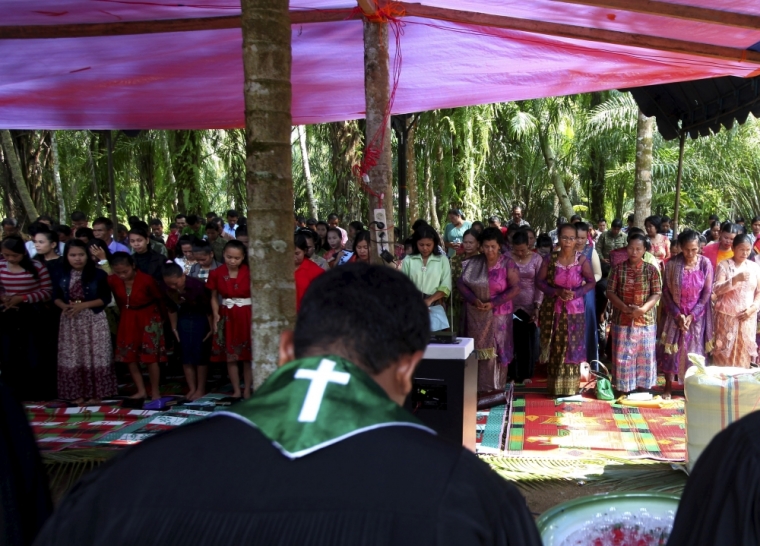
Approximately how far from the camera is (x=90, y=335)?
6.64 meters

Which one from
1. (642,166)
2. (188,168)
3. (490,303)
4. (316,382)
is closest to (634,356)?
(490,303)

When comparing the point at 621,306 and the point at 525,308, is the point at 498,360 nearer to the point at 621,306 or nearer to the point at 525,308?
the point at 525,308

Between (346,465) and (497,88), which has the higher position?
(497,88)

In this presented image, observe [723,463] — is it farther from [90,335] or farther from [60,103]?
[60,103]

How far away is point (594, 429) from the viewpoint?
582cm

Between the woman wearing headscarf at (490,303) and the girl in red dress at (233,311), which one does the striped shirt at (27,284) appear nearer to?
the girl in red dress at (233,311)

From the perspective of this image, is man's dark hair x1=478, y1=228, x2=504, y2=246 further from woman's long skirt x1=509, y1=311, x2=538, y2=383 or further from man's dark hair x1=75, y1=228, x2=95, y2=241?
man's dark hair x1=75, y1=228, x2=95, y2=241

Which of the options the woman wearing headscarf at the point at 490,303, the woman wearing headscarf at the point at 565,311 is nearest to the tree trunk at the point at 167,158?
Result: the woman wearing headscarf at the point at 490,303

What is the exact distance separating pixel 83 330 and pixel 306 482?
6.17 m

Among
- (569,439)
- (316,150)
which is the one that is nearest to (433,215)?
(316,150)

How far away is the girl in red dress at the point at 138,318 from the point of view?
6.58m

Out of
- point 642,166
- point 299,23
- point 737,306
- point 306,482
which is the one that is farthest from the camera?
point 642,166

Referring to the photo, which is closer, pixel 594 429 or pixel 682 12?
pixel 682 12

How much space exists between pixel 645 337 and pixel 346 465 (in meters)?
5.99
